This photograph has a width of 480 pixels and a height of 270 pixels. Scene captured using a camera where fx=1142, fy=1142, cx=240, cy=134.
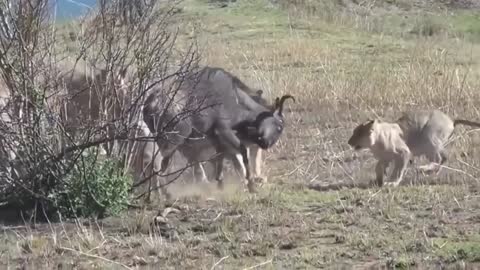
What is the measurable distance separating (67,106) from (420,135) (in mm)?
3773

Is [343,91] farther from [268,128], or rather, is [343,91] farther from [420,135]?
[420,135]

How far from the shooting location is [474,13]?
29.6 metres

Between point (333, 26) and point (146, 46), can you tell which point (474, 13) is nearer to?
point (333, 26)

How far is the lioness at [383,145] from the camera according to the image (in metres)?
11.4

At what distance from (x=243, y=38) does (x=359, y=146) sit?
41.1 feet

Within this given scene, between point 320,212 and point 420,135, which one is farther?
point 420,135

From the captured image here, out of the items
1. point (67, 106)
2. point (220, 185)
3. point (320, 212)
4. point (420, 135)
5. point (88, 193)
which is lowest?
point (220, 185)

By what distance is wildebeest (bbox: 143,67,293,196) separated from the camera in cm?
1119

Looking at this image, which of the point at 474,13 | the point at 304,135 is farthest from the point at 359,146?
the point at 474,13

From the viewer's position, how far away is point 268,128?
12008 mm

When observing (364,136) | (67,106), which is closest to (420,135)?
(364,136)

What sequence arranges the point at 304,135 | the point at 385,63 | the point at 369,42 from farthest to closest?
the point at 369,42 → the point at 385,63 → the point at 304,135

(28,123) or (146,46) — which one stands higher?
(146,46)

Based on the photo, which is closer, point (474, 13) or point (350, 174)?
point (350, 174)
